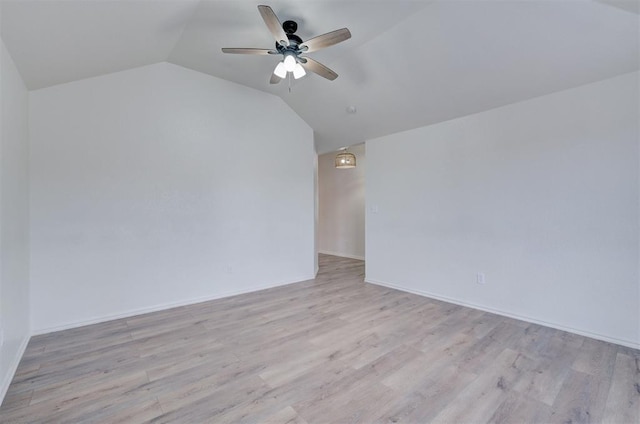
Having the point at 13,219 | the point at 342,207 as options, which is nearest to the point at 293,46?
the point at 13,219

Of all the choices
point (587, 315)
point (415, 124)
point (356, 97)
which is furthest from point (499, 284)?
point (356, 97)

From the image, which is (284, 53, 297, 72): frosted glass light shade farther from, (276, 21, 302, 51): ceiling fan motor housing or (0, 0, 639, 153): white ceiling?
(0, 0, 639, 153): white ceiling

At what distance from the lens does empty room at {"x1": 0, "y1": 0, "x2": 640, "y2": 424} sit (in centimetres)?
189

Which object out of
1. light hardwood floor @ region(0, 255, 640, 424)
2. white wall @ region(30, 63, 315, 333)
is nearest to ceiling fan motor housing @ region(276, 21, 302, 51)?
white wall @ region(30, 63, 315, 333)

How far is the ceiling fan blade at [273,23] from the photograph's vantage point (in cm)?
191

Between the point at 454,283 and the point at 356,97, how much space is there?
2783 mm

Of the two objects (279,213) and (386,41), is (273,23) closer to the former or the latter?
(386,41)

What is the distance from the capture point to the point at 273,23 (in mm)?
2062

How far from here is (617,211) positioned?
2.48 m

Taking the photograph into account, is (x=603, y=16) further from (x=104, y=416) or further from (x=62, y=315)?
(x=62, y=315)

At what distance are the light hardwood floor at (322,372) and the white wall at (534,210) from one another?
356 mm

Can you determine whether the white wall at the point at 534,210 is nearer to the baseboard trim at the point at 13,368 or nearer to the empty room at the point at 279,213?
the empty room at the point at 279,213

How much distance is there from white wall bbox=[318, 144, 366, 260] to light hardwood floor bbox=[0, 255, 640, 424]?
12.0 feet

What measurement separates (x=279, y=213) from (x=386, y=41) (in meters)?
2.70
